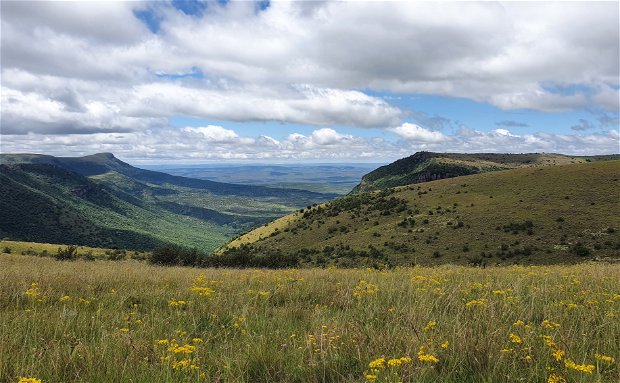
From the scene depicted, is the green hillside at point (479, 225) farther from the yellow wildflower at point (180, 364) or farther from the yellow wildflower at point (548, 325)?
the yellow wildflower at point (180, 364)

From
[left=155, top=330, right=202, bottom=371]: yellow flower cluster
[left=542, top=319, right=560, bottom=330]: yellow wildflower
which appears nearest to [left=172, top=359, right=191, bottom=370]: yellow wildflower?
[left=155, top=330, right=202, bottom=371]: yellow flower cluster

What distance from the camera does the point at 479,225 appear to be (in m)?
60.2

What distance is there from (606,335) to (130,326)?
590 cm

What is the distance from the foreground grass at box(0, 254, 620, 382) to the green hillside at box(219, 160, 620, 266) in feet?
97.5

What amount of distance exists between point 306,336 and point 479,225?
204 feet

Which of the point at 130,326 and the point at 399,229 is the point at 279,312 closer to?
the point at 130,326

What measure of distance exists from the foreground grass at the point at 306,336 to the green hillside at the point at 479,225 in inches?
1170

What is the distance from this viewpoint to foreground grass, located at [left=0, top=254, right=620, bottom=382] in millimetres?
3400

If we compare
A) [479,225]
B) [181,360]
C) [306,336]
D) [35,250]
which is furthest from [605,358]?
[35,250]

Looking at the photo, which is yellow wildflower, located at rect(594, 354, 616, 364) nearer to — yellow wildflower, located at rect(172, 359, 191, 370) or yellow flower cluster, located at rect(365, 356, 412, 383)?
yellow flower cluster, located at rect(365, 356, 412, 383)

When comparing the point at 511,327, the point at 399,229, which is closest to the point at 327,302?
the point at 511,327

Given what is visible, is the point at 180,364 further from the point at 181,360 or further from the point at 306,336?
the point at 306,336

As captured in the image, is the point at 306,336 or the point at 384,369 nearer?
the point at 384,369

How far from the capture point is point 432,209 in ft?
242
